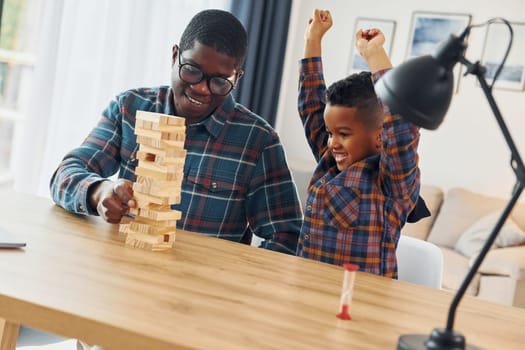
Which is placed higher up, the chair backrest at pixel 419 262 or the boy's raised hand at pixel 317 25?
the boy's raised hand at pixel 317 25

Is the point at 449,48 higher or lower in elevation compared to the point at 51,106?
higher

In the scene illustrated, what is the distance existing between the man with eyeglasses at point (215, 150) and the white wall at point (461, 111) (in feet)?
10.2

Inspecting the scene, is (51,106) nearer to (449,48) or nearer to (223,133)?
(223,133)

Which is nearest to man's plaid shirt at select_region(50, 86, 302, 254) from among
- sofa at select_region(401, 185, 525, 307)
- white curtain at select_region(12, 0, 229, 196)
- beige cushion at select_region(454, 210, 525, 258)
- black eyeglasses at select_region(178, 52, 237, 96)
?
black eyeglasses at select_region(178, 52, 237, 96)

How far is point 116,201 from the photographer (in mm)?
1408

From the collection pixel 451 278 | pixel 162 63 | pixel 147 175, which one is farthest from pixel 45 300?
pixel 451 278

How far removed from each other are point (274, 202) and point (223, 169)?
15cm

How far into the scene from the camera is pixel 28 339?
160cm

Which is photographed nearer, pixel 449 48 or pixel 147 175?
pixel 449 48

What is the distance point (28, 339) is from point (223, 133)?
26.5 inches

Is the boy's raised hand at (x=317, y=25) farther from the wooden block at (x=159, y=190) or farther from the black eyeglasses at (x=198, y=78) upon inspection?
the wooden block at (x=159, y=190)

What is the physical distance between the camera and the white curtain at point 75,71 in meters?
2.80

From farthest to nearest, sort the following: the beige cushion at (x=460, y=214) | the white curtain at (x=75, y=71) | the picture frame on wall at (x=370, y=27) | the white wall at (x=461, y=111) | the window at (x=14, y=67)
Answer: the picture frame on wall at (x=370, y=27) → the white wall at (x=461, y=111) → the beige cushion at (x=460, y=214) → the window at (x=14, y=67) → the white curtain at (x=75, y=71)

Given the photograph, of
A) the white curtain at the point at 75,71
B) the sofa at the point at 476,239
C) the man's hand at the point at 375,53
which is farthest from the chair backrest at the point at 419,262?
the sofa at the point at 476,239
